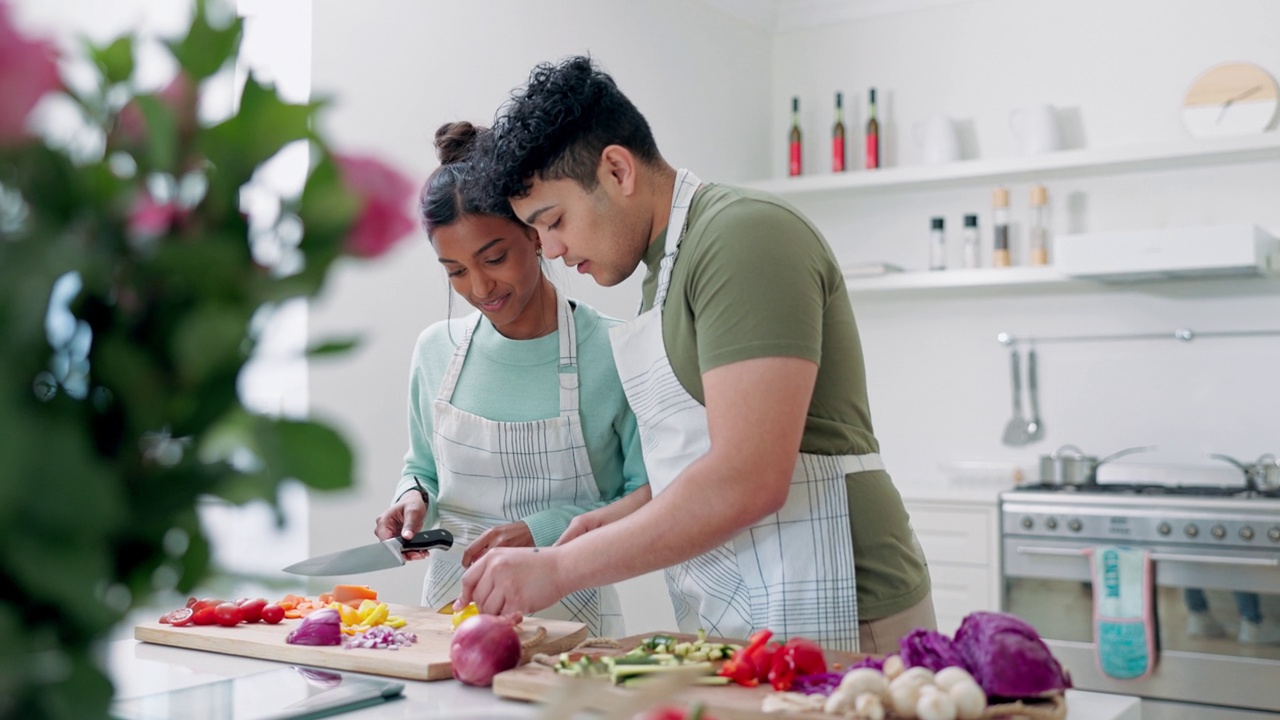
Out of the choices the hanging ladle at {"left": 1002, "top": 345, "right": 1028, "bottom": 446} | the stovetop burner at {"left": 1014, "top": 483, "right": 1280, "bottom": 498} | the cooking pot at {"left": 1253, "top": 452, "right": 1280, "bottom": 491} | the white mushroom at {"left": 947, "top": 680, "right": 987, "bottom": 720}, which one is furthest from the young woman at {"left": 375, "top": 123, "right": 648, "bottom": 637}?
the hanging ladle at {"left": 1002, "top": 345, "right": 1028, "bottom": 446}

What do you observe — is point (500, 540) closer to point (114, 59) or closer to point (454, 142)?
point (454, 142)

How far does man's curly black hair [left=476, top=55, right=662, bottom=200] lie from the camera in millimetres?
1550

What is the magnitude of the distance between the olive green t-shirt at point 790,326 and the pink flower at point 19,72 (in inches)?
38.9

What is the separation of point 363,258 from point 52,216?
0.13m

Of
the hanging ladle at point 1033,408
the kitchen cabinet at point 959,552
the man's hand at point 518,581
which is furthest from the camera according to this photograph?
the hanging ladle at point 1033,408

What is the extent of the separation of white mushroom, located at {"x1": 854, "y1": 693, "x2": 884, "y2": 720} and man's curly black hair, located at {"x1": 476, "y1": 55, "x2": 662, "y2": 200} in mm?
779

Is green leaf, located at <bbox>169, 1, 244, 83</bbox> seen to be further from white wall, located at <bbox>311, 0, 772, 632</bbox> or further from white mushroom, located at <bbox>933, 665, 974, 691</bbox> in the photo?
white wall, located at <bbox>311, 0, 772, 632</bbox>

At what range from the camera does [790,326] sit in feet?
4.50

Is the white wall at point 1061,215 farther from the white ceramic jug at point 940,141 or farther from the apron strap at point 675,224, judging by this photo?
the apron strap at point 675,224

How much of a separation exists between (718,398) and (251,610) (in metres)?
0.79

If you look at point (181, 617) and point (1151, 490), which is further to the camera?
point (1151, 490)

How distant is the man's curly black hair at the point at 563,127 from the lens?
1550 mm

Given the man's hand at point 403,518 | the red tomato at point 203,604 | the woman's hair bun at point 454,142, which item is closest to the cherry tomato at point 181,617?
the red tomato at point 203,604

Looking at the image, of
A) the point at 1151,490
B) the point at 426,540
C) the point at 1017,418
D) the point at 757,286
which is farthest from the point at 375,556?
the point at 1017,418
